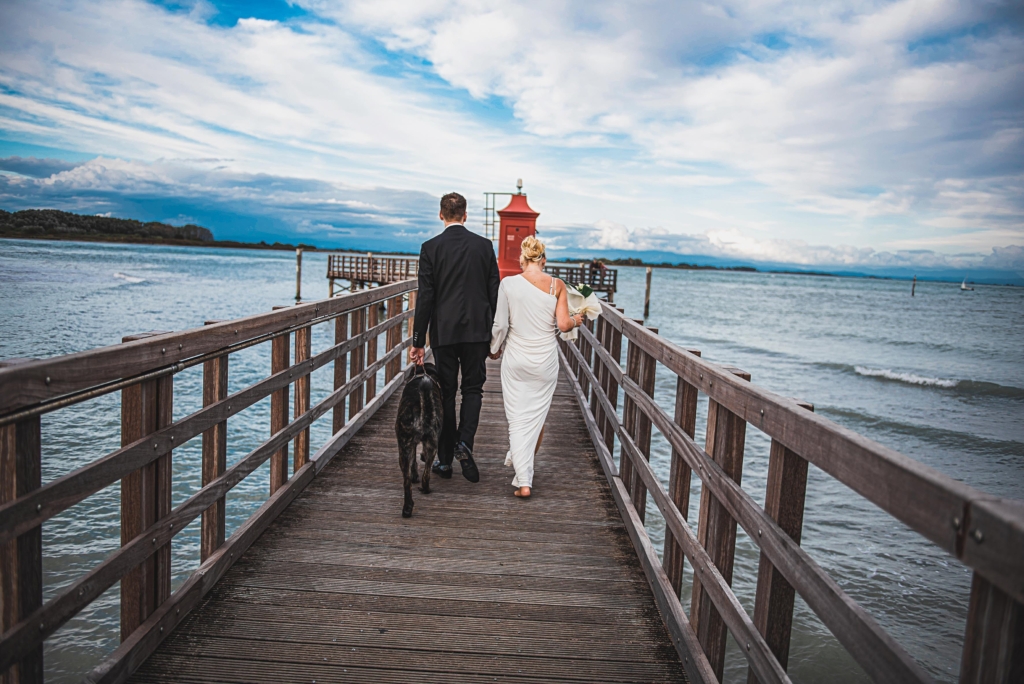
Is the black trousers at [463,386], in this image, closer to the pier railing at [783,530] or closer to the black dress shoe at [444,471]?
the black dress shoe at [444,471]

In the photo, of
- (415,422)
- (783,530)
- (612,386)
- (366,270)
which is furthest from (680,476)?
(366,270)

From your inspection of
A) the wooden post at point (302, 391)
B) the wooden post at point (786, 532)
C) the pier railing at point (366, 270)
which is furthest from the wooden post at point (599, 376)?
the pier railing at point (366, 270)

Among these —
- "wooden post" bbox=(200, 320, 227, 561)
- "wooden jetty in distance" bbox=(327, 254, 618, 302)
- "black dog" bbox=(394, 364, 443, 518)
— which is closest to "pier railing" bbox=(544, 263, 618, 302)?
"wooden jetty in distance" bbox=(327, 254, 618, 302)

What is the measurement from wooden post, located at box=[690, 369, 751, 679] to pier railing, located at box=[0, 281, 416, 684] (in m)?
1.94

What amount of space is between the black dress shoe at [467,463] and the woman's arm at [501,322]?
2.53 feet

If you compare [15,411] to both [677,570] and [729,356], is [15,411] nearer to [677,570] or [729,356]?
[677,570]

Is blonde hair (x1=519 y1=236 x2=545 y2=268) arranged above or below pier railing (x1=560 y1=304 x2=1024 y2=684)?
above

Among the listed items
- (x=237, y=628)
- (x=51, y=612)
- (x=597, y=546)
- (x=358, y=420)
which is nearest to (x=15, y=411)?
(x=51, y=612)

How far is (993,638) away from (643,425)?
271 centimetres

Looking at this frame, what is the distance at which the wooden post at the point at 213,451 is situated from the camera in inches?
113

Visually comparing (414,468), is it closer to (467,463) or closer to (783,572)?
(467,463)

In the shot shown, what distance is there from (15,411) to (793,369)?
22.5m

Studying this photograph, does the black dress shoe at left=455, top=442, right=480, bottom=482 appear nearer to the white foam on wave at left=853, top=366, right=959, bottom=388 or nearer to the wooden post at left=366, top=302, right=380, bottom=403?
the wooden post at left=366, top=302, right=380, bottom=403

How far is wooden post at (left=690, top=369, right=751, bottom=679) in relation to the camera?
2281 millimetres
